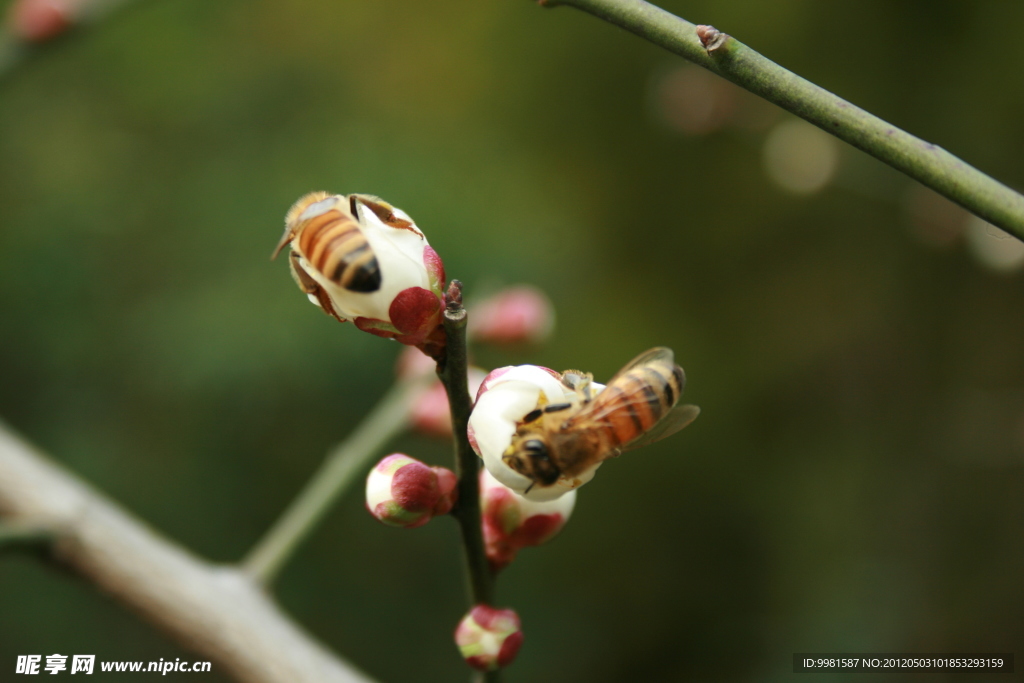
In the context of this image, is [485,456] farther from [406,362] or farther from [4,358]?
[4,358]

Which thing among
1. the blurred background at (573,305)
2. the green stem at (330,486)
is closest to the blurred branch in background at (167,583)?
the green stem at (330,486)

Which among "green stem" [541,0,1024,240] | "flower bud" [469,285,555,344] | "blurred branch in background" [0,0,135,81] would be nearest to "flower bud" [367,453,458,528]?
"green stem" [541,0,1024,240]

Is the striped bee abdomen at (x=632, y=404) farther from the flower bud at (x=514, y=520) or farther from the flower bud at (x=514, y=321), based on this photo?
the flower bud at (x=514, y=321)

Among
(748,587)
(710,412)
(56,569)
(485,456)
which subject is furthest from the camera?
(710,412)

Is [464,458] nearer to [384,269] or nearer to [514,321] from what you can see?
[384,269]

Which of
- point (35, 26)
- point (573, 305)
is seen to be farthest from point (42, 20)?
point (573, 305)

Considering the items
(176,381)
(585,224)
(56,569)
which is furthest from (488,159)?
(56,569)

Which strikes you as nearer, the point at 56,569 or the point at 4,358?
the point at 56,569
